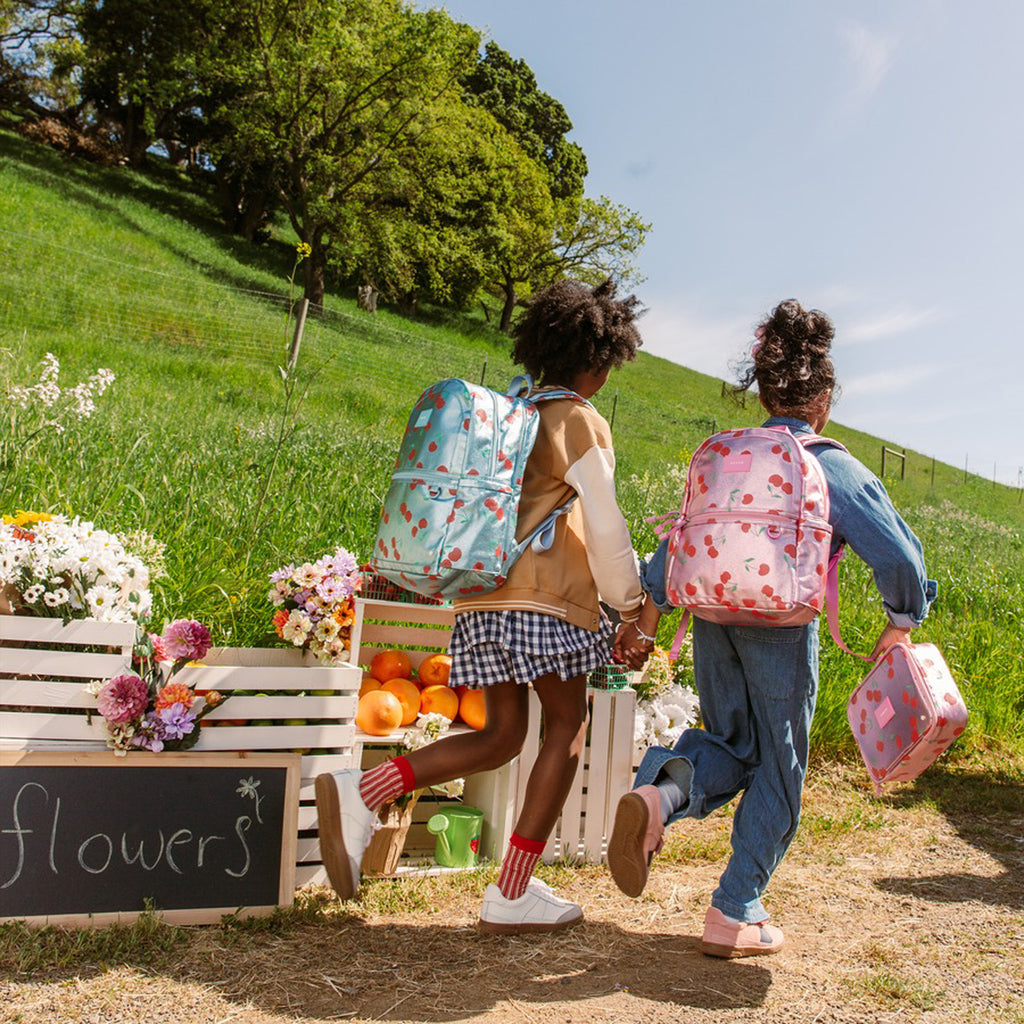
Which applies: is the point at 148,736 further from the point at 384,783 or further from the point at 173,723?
the point at 384,783

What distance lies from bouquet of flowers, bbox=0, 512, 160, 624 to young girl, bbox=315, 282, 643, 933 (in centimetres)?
83

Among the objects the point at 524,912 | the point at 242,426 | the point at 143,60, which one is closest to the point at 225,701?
the point at 524,912

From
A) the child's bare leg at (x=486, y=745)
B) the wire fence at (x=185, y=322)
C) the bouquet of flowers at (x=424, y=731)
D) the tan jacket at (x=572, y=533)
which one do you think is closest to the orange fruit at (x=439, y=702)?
the bouquet of flowers at (x=424, y=731)

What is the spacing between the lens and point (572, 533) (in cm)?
285

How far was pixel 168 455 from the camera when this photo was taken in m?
5.75

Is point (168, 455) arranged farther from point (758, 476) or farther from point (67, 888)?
point (758, 476)

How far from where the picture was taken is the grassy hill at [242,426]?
4.57 meters

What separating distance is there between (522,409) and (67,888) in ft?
5.92

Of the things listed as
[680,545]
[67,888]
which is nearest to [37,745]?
[67,888]

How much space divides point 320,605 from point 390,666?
1.60ft

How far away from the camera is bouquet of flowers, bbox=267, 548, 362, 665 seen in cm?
332

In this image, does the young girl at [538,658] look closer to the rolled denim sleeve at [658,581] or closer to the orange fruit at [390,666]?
the rolled denim sleeve at [658,581]

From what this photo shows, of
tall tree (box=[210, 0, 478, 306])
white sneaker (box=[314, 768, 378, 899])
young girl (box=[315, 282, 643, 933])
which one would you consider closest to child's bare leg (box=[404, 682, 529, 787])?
young girl (box=[315, 282, 643, 933])

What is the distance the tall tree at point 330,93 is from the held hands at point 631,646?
22087 millimetres
